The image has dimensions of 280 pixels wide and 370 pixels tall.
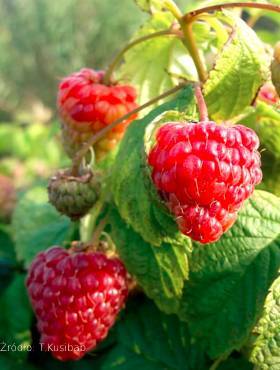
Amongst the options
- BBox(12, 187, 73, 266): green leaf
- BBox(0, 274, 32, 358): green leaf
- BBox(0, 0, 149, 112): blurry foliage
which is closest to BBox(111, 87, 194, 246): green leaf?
BBox(12, 187, 73, 266): green leaf

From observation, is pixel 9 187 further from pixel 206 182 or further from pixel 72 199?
pixel 206 182

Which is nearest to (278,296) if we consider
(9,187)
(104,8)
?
(9,187)

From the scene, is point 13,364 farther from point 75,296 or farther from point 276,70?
point 276,70

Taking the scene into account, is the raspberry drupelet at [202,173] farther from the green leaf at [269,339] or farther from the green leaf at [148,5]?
the green leaf at [148,5]

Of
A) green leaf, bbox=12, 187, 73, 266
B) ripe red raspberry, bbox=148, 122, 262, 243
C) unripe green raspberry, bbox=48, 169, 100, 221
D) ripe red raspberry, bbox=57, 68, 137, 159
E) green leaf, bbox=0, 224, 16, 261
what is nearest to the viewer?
ripe red raspberry, bbox=148, 122, 262, 243

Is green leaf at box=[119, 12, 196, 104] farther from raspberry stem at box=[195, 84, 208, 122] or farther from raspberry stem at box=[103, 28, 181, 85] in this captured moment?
raspberry stem at box=[195, 84, 208, 122]

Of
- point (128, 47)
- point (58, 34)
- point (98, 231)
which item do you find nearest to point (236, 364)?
point (98, 231)
